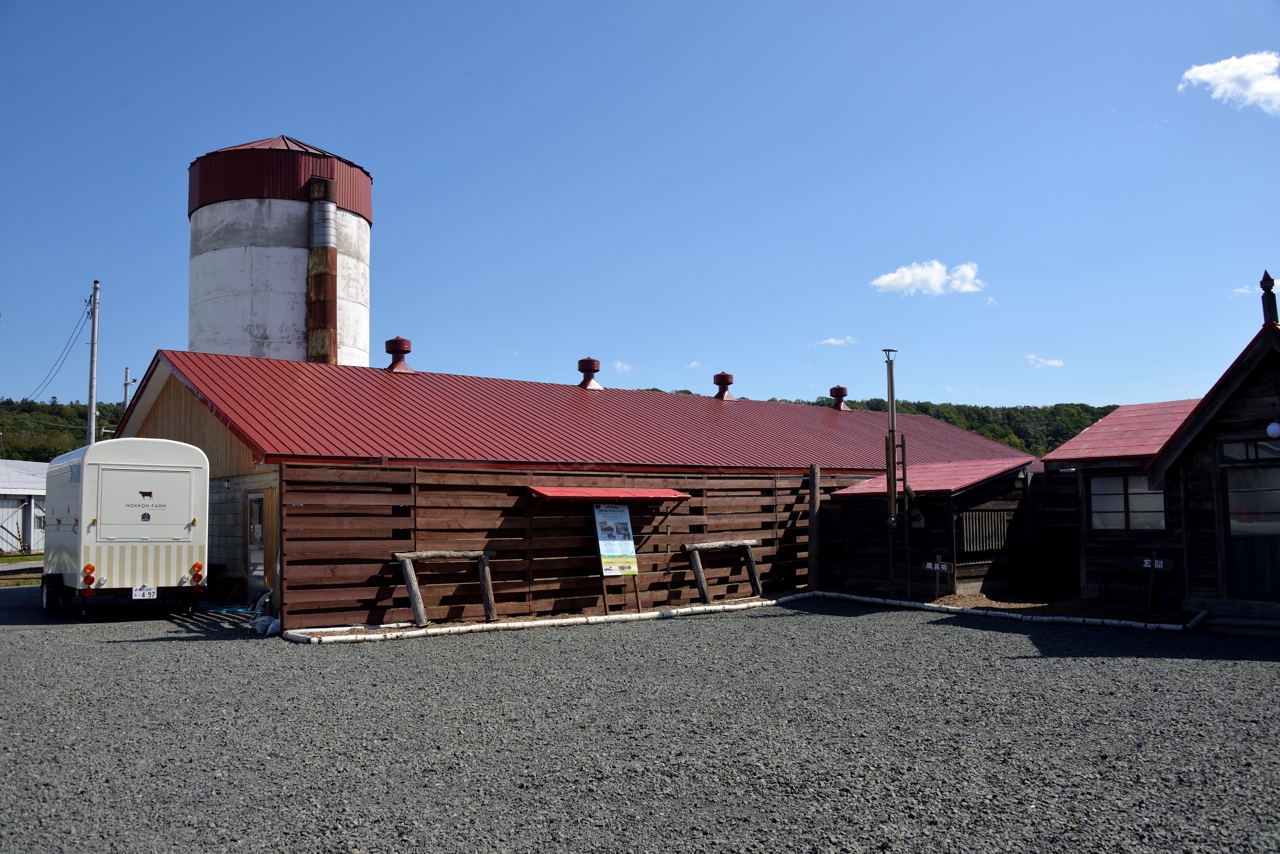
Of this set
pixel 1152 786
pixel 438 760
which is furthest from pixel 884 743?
pixel 438 760

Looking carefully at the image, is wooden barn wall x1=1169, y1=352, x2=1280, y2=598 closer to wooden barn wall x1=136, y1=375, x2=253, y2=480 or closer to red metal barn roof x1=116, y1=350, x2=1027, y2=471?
red metal barn roof x1=116, y1=350, x2=1027, y2=471

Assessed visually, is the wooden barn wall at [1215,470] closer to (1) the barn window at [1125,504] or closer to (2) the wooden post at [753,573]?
(1) the barn window at [1125,504]

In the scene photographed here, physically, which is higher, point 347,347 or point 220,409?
point 347,347

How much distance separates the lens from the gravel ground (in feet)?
16.2

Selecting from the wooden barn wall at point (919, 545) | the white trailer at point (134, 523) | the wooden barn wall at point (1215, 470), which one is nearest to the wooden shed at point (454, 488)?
the wooden barn wall at point (919, 545)

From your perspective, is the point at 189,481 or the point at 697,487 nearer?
the point at 189,481

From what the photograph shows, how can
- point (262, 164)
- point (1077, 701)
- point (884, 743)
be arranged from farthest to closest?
point (262, 164), point (1077, 701), point (884, 743)

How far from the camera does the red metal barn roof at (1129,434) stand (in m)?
15.2

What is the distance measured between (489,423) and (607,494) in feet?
14.2

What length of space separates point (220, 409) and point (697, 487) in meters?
8.21

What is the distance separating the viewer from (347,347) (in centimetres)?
2803

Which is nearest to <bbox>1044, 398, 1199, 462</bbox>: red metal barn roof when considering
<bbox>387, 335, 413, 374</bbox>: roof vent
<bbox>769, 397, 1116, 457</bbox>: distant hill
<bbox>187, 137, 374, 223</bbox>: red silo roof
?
<bbox>387, 335, 413, 374</bbox>: roof vent

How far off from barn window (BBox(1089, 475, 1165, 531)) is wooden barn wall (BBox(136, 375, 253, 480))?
559 inches

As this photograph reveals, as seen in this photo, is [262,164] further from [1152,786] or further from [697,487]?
[1152,786]
